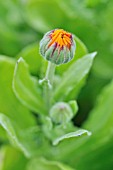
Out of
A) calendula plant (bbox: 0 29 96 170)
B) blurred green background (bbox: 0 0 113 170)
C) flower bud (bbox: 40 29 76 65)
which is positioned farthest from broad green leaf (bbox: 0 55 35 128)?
flower bud (bbox: 40 29 76 65)

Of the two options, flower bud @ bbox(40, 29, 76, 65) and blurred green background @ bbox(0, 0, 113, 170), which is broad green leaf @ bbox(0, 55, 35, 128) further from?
flower bud @ bbox(40, 29, 76, 65)

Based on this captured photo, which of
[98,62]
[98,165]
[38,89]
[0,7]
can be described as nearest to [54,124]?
[38,89]

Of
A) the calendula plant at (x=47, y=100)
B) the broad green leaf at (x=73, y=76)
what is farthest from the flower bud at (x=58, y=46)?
the broad green leaf at (x=73, y=76)

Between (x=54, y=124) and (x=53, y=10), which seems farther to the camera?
(x=53, y=10)

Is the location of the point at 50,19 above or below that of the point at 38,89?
above

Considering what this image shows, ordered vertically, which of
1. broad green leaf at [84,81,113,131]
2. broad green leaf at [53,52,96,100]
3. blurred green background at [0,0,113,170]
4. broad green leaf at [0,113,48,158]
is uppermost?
blurred green background at [0,0,113,170]

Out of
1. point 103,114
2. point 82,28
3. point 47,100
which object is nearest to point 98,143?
point 103,114

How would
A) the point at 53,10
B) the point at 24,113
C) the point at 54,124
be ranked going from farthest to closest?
the point at 53,10
the point at 24,113
the point at 54,124

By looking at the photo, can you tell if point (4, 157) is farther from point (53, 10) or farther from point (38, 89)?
point (53, 10)
